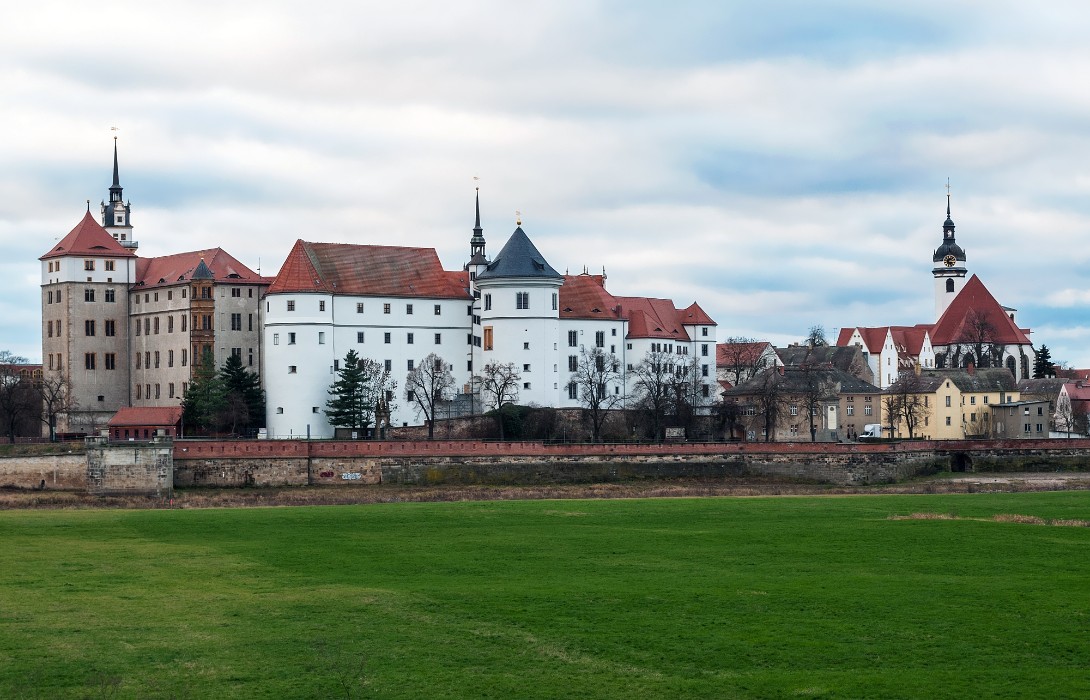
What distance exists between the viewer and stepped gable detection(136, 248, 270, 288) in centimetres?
9856

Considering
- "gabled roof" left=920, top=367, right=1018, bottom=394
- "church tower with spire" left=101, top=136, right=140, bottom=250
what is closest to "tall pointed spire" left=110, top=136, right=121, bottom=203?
"church tower with spire" left=101, top=136, right=140, bottom=250

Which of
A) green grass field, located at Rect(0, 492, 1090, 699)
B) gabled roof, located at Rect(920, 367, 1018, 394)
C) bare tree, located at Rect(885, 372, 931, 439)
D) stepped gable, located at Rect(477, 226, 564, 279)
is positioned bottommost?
green grass field, located at Rect(0, 492, 1090, 699)

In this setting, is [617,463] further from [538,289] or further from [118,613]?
[118,613]

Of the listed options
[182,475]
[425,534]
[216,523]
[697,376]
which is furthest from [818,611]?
[697,376]

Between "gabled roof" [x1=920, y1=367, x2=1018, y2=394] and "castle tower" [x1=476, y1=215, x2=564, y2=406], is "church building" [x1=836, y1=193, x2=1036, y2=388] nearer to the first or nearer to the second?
"gabled roof" [x1=920, y1=367, x2=1018, y2=394]

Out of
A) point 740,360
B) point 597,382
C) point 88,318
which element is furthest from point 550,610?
point 740,360

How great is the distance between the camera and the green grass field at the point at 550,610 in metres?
22.4

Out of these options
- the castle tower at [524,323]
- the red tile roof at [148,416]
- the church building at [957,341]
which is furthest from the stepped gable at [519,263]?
the church building at [957,341]

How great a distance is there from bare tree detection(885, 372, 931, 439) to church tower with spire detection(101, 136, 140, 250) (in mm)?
56504

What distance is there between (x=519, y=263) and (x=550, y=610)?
230 feet

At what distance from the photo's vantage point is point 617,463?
268ft

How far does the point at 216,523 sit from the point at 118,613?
777 inches

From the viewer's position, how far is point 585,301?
102 meters

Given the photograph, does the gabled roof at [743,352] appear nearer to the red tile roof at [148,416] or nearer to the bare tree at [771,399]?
the bare tree at [771,399]
